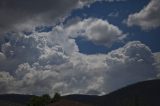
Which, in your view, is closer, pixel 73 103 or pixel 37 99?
pixel 73 103

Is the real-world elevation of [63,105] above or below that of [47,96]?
below

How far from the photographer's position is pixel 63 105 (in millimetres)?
101625

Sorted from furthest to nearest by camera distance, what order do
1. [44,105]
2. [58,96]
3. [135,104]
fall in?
[135,104]
[58,96]
[44,105]

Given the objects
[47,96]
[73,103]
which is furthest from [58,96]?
[73,103]

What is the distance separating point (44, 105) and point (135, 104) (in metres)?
65.0

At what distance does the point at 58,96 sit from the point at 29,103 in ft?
39.4

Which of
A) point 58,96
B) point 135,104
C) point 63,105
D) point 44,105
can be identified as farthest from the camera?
Result: point 135,104

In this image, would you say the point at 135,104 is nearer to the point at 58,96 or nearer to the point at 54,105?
the point at 58,96

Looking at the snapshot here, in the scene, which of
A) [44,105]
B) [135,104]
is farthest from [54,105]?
[135,104]

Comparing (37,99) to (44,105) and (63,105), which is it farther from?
(63,105)

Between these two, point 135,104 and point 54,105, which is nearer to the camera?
point 54,105

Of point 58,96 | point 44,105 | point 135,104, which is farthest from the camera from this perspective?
point 135,104

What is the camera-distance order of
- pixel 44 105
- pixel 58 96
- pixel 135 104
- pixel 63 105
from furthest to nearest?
pixel 135 104
pixel 58 96
pixel 44 105
pixel 63 105

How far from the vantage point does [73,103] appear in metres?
105
